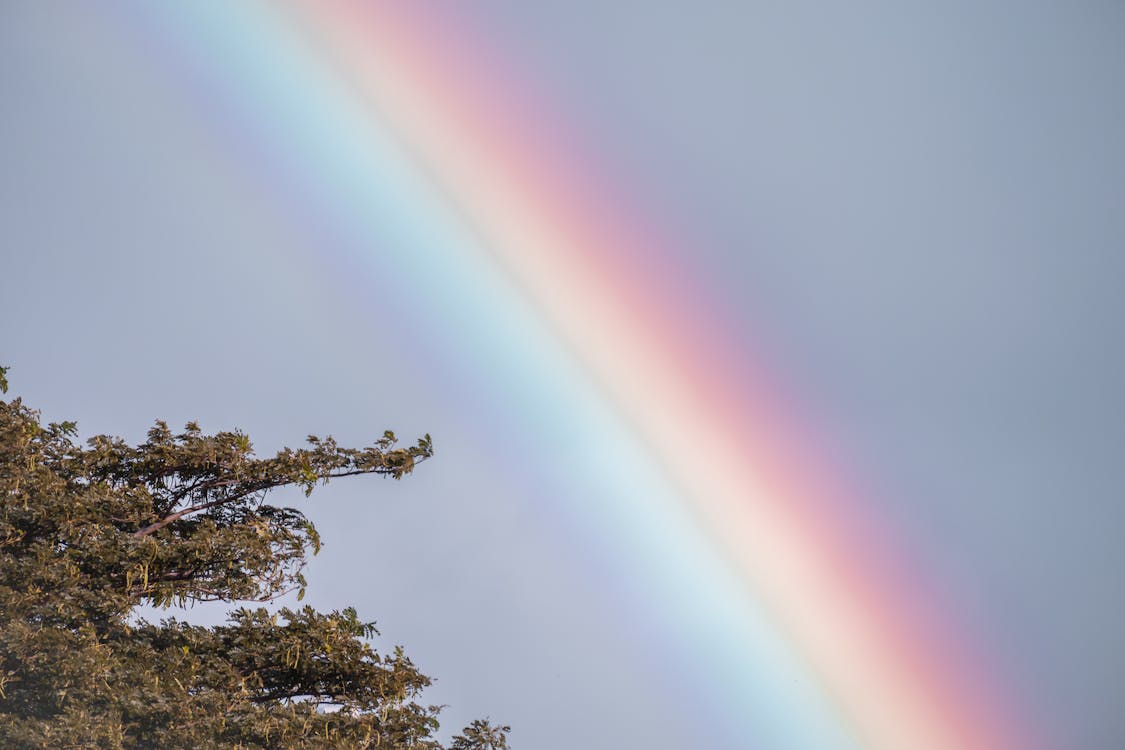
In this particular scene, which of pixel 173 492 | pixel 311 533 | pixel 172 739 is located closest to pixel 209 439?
pixel 173 492

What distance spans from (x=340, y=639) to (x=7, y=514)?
158 inches

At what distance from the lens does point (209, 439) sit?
38.8 ft

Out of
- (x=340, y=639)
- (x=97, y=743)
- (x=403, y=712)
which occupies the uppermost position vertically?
(x=340, y=639)

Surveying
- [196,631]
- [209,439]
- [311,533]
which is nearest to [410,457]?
[311,533]

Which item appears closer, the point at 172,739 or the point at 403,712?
the point at 172,739

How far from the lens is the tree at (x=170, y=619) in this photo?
28.0 feet

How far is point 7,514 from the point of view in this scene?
33.3ft

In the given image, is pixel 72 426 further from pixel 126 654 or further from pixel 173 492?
pixel 126 654

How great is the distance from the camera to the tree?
8539mm

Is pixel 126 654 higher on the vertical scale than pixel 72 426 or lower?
lower

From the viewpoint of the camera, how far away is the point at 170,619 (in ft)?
35.6

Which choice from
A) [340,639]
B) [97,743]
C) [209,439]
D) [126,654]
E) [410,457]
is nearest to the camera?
[97,743]

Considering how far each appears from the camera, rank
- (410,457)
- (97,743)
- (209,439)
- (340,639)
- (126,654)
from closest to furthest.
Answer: (97,743)
(126,654)
(340,639)
(209,439)
(410,457)

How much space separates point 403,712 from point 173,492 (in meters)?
4.30
